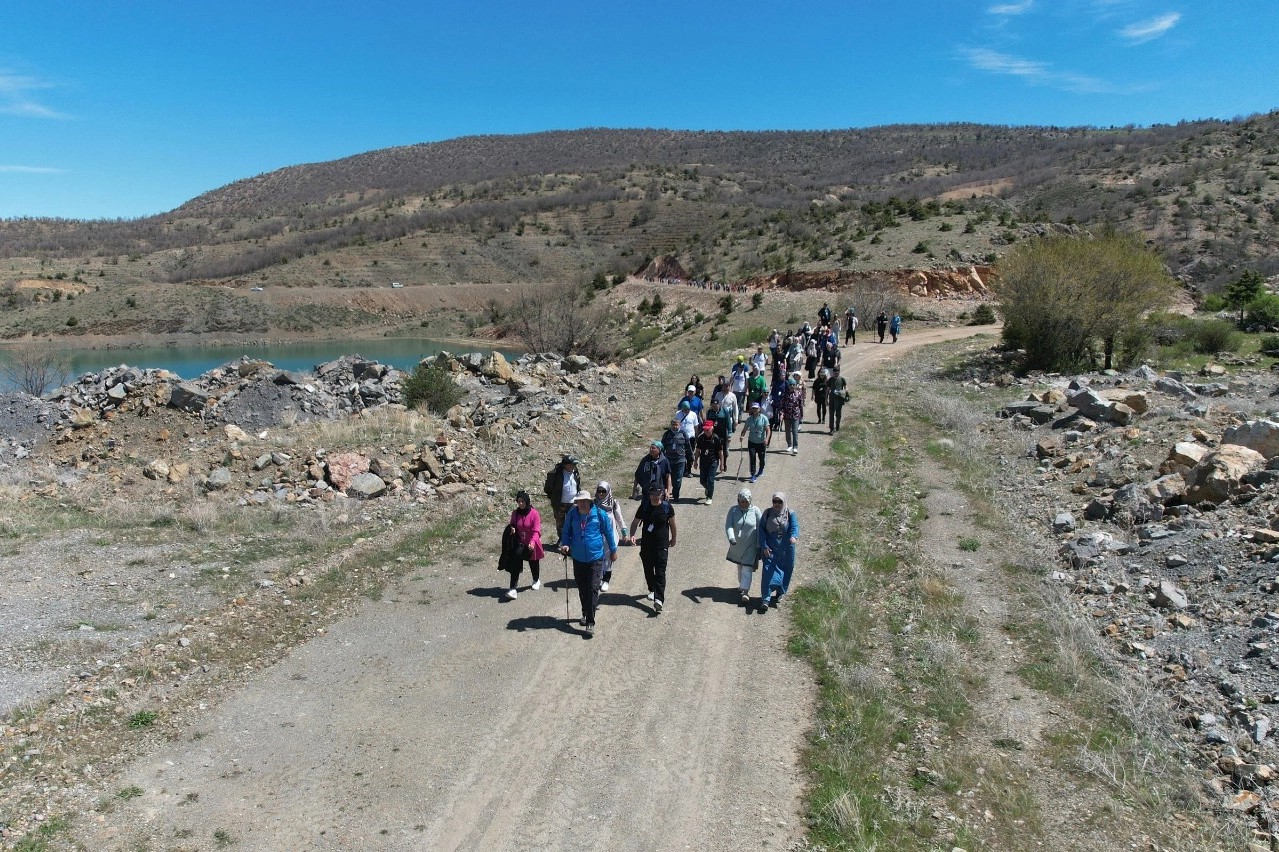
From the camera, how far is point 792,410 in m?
15.4

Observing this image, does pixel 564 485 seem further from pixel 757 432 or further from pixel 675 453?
pixel 757 432

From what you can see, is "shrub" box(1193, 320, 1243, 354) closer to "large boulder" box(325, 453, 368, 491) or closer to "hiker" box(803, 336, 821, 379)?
"hiker" box(803, 336, 821, 379)

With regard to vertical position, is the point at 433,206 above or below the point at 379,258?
above

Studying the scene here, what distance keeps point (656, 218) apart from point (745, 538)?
88048mm

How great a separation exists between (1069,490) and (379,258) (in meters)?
85.6

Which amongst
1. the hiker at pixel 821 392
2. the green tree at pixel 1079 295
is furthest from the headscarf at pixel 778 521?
the green tree at pixel 1079 295

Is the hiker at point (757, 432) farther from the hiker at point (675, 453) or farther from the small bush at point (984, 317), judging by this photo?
the small bush at point (984, 317)

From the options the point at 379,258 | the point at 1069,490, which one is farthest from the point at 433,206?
the point at 1069,490

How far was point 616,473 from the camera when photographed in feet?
50.6

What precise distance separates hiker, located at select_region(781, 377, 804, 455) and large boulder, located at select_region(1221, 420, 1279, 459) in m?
6.93

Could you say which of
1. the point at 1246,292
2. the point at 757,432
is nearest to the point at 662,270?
the point at 1246,292

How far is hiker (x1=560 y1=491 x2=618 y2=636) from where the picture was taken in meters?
8.17

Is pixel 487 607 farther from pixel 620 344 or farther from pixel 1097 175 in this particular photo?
pixel 1097 175

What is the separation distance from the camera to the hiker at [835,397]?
1747cm
